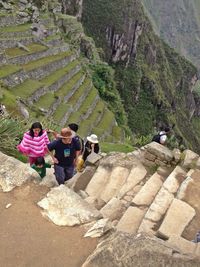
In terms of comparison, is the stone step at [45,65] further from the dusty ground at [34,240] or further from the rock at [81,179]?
the dusty ground at [34,240]

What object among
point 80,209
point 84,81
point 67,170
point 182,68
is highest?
point 80,209

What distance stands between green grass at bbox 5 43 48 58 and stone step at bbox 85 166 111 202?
16504 mm

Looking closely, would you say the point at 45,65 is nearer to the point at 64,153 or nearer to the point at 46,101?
the point at 46,101

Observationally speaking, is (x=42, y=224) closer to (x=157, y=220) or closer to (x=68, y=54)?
(x=157, y=220)

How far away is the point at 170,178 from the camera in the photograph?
943 centimetres

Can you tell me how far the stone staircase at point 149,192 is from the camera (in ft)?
25.2

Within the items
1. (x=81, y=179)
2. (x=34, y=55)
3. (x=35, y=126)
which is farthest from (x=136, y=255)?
(x=34, y=55)

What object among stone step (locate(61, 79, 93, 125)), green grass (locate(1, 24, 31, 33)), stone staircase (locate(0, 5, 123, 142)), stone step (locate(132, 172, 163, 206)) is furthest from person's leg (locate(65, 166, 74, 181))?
green grass (locate(1, 24, 31, 33))

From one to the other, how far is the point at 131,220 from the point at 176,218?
0.82 m

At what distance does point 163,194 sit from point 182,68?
13033cm

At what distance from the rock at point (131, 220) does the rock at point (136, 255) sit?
1.59m

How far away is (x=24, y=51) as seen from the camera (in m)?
27.3

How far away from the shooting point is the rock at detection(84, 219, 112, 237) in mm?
6562

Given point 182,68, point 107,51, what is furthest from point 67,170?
point 182,68
